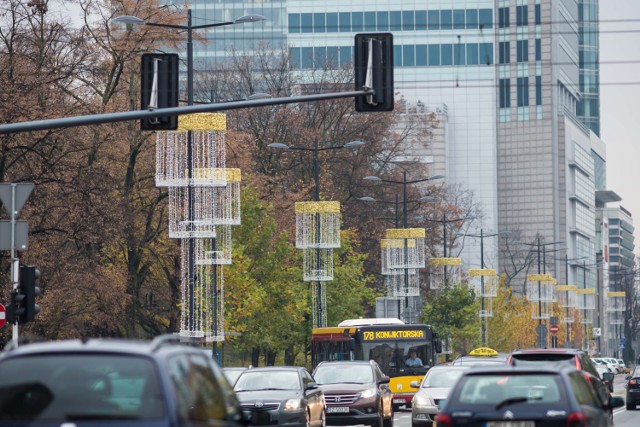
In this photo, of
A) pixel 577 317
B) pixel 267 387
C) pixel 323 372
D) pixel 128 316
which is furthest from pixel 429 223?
pixel 577 317

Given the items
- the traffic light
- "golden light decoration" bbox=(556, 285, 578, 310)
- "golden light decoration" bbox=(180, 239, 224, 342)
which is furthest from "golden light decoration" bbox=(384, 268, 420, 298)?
"golden light decoration" bbox=(556, 285, 578, 310)

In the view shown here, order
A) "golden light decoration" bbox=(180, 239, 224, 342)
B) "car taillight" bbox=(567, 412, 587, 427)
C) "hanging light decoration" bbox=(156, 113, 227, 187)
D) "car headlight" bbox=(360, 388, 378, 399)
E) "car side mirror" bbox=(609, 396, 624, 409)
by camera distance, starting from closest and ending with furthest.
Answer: "car taillight" bbox=(567, 412, 587, 427), "car side mirror" bbox=(609, 396, 624, 409), "car headlight" bbox=(360, 388, 378, 399), "hanging light decoration" bbox=(156, 113, 227, 187), "golden light decoration" bbox=(180, 239, 224, 342)

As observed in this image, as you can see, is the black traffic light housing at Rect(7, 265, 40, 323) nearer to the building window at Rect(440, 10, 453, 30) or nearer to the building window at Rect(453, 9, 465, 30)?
the building window at Rect(440, 10, 453, 30)

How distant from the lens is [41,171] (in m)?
44.7

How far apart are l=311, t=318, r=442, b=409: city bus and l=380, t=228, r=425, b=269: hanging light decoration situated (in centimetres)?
1515

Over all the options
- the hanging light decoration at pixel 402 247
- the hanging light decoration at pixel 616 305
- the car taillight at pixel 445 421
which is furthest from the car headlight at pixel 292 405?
the hanging light decoration at pixel 616 305

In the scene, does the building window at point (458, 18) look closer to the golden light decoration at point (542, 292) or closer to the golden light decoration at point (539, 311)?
the golden light decoration at point (539, 311)

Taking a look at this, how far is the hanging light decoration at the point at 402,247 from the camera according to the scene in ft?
214

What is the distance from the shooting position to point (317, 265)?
57188mm

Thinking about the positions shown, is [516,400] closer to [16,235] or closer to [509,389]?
[509,389]

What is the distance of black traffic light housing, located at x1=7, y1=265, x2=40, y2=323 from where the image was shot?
25844 mm

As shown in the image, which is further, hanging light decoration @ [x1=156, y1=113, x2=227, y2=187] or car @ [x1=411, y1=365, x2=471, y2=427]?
hanging light decoration @ [x1=156, y1=113, x2=227, y2=187]

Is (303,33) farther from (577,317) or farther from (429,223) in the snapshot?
(429,223)

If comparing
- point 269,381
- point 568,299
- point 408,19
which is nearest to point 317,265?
point 269,381
